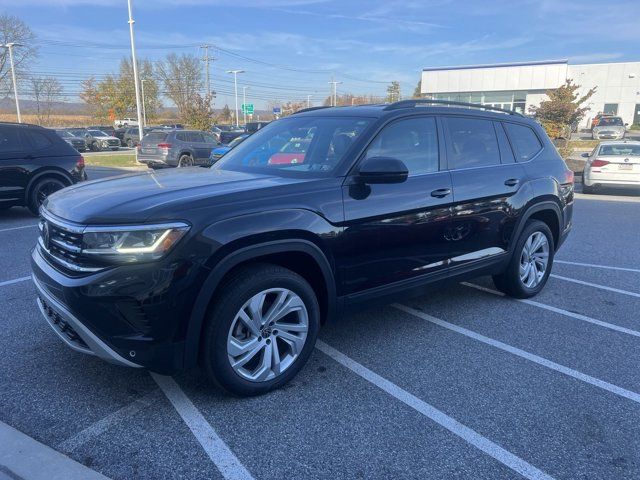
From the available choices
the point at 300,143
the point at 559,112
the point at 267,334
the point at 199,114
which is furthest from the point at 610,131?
the point at 267,334

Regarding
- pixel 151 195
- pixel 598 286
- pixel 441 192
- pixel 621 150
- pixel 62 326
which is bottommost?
pixel 598 286

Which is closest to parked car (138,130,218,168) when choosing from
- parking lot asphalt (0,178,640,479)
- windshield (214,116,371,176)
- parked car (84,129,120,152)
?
parking lot asphalt (0,178,640,479)

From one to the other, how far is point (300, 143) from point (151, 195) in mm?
1434

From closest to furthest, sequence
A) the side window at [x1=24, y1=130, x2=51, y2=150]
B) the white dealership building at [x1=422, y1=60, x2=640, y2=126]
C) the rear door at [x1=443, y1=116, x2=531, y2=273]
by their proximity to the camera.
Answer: the rear door at [x1=443, y1=116, x2=531, y2=273] < the side window at [x1=24, y1=130, x2=51, y2=150] < the white dealership building at [x1=422, y1=60, x2=640, y2=126]

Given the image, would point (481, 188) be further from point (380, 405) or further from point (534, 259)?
point (380, 405)

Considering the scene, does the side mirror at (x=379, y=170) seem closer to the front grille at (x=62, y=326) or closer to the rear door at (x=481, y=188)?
the rear door at (x=481, y=188)

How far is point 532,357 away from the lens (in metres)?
3.77

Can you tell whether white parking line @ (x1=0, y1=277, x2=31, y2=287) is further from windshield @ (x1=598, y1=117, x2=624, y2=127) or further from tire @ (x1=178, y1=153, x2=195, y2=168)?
windshield @ (x1=598, y1=117, x2=624, y2=127)

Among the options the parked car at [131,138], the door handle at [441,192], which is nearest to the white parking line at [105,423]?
the door handle at [441,192]

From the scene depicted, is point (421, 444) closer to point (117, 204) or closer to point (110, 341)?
point (110, 341)

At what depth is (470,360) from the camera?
3.70 m

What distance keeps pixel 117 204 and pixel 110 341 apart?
0.77 m

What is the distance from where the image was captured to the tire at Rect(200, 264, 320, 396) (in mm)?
2848

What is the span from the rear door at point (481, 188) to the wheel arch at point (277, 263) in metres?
1.29
